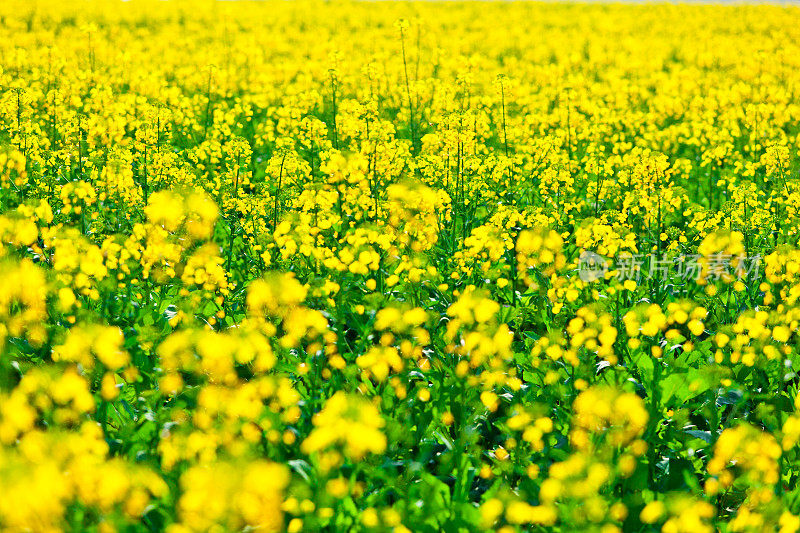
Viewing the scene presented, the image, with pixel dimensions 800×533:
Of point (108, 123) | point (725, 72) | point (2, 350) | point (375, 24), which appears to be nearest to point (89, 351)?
point (2, 350)

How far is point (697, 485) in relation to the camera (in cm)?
369

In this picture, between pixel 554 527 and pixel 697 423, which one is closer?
pixel 554 527

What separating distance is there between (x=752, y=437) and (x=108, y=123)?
6.36 metres

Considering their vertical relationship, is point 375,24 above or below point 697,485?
above

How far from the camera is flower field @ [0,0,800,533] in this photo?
3082mm

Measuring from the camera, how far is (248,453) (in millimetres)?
3170

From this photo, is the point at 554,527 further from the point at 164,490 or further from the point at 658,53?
the point at 658,53

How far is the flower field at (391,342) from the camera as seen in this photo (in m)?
3.08

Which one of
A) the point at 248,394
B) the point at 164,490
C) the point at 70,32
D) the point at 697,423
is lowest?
the point at 697,423

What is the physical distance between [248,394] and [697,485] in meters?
1.99

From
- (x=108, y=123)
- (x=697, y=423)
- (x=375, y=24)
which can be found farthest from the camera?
(x=375, y=24)

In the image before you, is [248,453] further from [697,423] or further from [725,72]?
[725,72]

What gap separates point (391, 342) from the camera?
4.82 m

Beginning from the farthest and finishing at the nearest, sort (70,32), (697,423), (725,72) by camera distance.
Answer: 1. (70,32)
2. (725,72)
3. (697,423)
